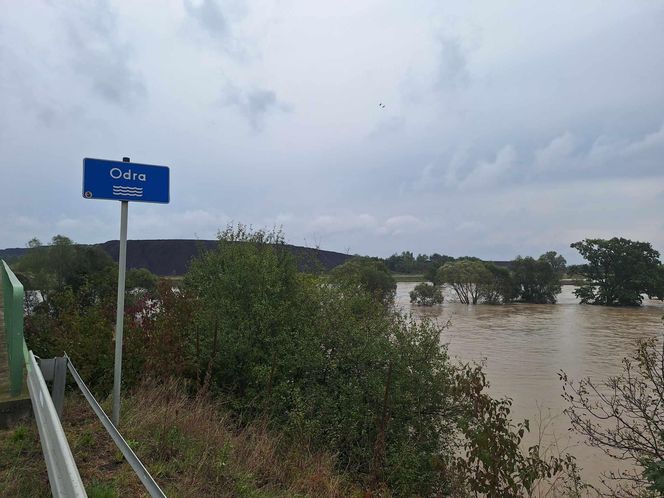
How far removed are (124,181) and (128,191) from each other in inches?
4.2

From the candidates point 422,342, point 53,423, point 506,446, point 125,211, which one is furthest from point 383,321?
point 53,423

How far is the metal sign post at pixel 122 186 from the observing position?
485cm

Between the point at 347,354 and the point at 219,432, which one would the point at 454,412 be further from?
the point at 219,432

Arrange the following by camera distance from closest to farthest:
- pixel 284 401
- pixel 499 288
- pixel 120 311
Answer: pixel 120 311
pixel 284 401
pixel 499 288

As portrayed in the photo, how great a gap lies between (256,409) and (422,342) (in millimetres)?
3549

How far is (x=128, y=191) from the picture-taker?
5051 mm

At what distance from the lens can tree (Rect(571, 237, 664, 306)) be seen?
72688mm

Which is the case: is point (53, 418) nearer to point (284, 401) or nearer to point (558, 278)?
point (284, 401)

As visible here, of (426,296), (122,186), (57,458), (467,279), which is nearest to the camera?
(57,458)

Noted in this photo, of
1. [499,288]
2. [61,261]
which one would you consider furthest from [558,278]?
[61,261]

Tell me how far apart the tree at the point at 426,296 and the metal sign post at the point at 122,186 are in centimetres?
6950

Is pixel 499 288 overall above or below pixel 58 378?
above

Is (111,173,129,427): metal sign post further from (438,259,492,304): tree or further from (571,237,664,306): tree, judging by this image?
(571,237,664,306): tree

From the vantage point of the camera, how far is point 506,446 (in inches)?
250
